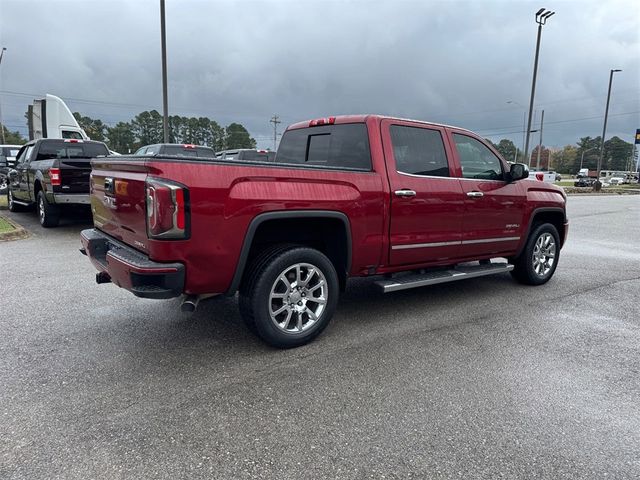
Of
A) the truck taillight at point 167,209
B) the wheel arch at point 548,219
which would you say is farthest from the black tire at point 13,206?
the wheel arch at point 548,219

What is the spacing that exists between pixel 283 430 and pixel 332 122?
3.09 m

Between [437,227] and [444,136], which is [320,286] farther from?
[444,136]

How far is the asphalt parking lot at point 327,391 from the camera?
245 centimetres

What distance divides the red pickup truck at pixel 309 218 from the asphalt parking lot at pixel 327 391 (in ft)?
1.53

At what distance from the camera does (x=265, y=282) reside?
140 inches

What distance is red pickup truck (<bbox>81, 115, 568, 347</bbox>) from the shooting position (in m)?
3.16

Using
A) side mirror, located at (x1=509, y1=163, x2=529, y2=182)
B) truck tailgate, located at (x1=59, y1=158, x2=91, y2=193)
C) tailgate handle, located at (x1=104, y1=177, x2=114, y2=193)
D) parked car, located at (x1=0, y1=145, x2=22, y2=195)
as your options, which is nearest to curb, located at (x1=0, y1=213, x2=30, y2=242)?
truck tailgate, located at (x1=59, y1=158, x2=91, y2=193)

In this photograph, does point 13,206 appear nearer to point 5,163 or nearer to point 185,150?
point 5,163

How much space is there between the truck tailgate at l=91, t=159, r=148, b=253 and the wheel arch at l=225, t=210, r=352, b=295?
0.72 metres

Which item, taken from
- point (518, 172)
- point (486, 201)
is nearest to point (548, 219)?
point (518, 172)

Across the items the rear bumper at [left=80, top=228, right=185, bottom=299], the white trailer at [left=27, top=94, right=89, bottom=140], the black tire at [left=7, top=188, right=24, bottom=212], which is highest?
the white trailer at [left=27, top=94, right=89, bottom=140]

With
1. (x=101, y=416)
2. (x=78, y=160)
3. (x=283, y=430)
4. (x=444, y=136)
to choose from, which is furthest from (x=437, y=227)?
(x=78, y=160)

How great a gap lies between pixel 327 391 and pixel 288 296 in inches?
34.9

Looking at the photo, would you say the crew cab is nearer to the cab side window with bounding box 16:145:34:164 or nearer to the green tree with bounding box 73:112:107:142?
the cab side window with bounding box 16:145:34:164
